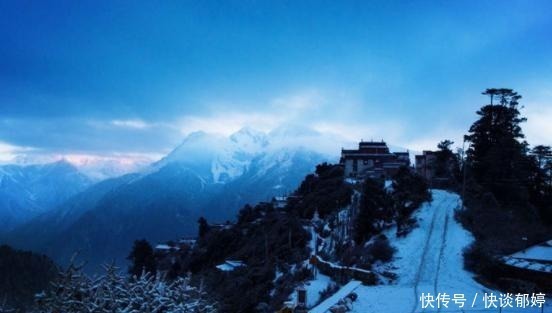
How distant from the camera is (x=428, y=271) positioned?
60.4 ft

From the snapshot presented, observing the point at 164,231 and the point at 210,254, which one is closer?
the point at 210,254

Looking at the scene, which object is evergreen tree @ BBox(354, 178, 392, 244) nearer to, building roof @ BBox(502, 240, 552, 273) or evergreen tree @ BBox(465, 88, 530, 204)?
building roof @ BBox(502, 240, 552, 273)

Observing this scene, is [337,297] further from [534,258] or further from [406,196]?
[406,196]

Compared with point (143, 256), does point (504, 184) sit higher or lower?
higher

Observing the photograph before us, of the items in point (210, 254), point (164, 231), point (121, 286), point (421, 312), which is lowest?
point (164, 231)

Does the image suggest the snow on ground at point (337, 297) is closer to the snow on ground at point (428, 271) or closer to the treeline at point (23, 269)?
the snow on ground at point (428, 271)

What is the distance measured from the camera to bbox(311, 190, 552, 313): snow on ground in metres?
14.8

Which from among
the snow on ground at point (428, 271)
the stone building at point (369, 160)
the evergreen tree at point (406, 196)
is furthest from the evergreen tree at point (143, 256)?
the snow on ground at point (428, 271)

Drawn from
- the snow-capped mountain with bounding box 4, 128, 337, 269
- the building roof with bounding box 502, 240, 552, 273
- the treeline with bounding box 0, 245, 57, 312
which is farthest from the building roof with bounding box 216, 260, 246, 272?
the snow-capped mountain with bounding box 4, 128, 337, 269

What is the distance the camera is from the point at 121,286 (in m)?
5.95

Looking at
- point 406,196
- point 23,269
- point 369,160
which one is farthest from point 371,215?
point 369,160

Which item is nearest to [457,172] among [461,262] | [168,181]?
[461,262]

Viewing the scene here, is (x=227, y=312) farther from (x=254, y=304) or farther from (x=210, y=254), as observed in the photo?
(x=210, y=254)

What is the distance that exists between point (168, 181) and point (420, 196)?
17092cm
